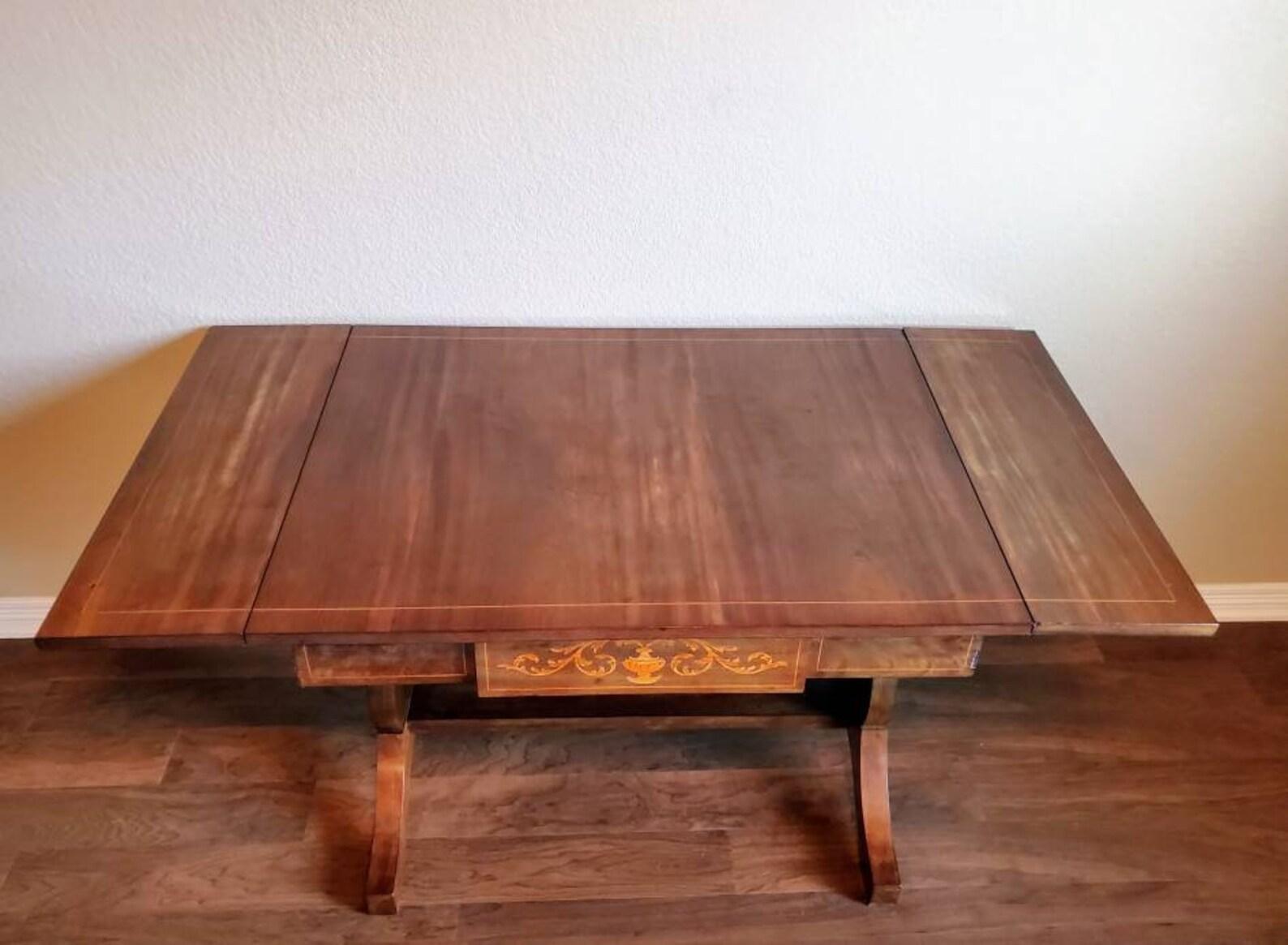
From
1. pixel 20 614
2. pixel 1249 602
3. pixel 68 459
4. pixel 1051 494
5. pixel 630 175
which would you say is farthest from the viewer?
pixel 1249 602

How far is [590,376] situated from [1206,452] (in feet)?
3.70

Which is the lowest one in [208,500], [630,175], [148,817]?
[148,817]

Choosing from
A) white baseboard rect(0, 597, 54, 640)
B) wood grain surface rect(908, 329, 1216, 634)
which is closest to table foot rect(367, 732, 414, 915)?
white baseboard rect(0, 597, 54, 640)

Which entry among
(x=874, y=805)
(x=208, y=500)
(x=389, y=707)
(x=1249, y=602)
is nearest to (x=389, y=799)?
(x=389, y=707)

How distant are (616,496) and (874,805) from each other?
665mm

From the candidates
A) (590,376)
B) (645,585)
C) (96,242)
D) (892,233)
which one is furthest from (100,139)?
(892,233)

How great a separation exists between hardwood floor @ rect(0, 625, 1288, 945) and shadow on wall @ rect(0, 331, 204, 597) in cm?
19

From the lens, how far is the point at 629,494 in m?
1.37

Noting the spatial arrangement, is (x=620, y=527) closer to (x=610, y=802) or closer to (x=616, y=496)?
(x=616, y=496)

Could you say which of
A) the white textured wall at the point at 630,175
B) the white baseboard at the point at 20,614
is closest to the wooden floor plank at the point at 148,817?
the white baseboard at the point at 20,614

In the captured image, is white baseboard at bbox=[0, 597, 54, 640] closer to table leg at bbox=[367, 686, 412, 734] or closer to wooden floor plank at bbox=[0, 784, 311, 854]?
wooden floor plank at bbox=[0, 784, 311, 854]

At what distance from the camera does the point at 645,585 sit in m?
1.24

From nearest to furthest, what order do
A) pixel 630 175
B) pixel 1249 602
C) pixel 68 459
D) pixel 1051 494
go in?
A: pixel 1051 494
pixel 630 175
pixel 68 459
pixel 1249 602

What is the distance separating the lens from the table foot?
1.56m
